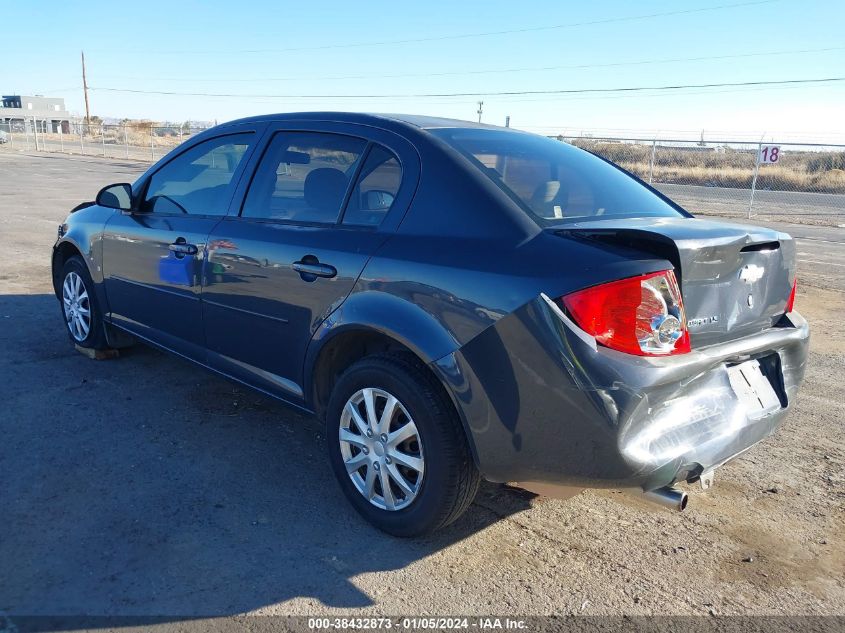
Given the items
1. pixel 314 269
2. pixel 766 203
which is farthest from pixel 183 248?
pixel 766 203

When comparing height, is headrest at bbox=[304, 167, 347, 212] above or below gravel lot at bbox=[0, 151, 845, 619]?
above

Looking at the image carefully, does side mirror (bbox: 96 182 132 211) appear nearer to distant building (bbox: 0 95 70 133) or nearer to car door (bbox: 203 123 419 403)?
car door (bbox: 203 123 419 403)

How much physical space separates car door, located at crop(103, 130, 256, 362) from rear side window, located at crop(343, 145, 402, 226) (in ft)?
3.10

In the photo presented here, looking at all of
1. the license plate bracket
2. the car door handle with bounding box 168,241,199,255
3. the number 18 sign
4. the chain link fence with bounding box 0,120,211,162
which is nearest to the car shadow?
the car door handle with bounding box 168,241,199,255

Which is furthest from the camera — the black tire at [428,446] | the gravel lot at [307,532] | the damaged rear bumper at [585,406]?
the black tire at [428,446]

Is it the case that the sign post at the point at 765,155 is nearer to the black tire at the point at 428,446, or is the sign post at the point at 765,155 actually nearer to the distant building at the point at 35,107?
the black tire at the point at 428,446

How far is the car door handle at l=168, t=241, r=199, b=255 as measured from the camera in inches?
156

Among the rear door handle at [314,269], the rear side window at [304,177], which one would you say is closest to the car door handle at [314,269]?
the rear door handle at [314,269]

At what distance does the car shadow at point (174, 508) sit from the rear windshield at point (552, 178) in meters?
1.41

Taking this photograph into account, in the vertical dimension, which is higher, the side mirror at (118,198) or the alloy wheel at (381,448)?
the side mirror at (118,198)

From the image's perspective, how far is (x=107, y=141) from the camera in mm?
60688

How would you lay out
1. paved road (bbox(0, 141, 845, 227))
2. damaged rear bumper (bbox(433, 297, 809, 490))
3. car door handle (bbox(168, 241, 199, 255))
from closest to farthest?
damaged rear bumper (bbox(433, 297, 809, 490))
car door handle (bbox(168, 241, 199, 255))
paved road (bbox(0, 141, 845, 227))

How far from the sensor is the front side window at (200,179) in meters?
4.00

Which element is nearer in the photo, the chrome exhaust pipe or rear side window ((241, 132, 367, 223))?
the chrome exhaust pipe
